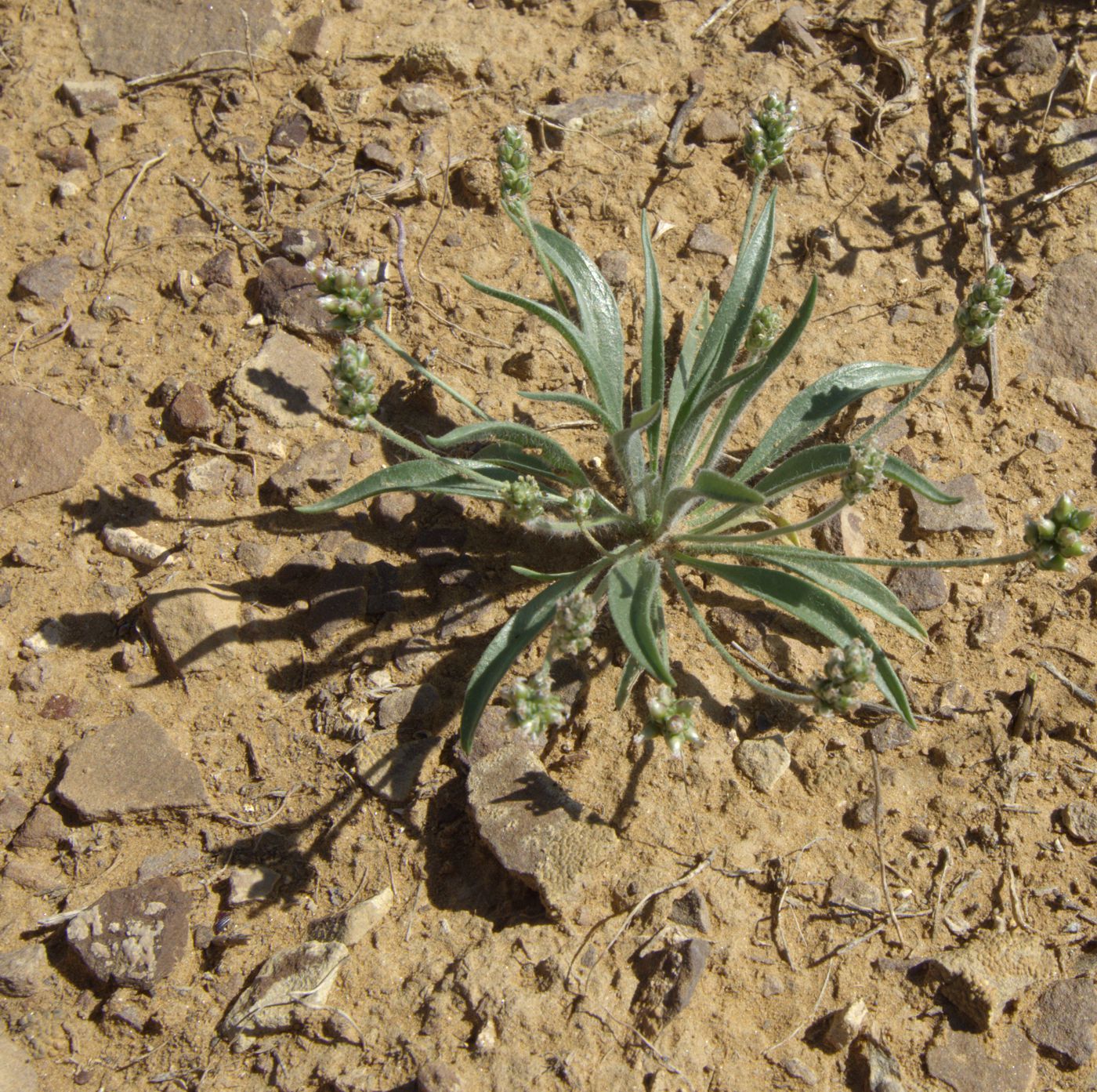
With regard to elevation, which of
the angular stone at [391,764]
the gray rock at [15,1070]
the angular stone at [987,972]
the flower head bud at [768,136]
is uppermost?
the flower head bud at [768,136]

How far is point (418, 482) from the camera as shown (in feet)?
10.3

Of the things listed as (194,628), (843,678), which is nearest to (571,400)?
(843,678)

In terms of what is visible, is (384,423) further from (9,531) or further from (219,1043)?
(219,1043)

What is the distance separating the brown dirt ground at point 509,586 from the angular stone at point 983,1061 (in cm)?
5

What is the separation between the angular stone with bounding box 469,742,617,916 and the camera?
2869mm

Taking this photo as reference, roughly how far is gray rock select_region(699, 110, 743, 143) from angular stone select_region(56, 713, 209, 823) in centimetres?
370

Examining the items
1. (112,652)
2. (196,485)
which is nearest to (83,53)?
(196,485)

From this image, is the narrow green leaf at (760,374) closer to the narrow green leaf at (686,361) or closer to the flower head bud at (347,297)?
the narrow green leaf at (686,361)

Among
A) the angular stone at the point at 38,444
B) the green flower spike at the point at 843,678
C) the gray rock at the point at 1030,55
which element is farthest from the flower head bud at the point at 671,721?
the gray rock at the point at 1030,55

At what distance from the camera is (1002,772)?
310 centimetres

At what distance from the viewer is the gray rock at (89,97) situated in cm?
468

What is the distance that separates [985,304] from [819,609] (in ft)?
3.63

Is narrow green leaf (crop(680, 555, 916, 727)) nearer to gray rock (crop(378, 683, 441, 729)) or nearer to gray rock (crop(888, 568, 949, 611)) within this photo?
gray rock (crop(888, 568, 949, 611))

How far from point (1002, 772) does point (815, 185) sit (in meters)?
2.84
